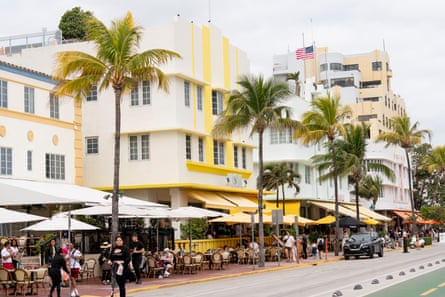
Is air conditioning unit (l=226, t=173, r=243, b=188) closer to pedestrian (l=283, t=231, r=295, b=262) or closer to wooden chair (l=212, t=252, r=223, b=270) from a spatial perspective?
pedestrian (l=283, t=231, r=295, b=262)

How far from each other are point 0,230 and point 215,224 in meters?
17.5

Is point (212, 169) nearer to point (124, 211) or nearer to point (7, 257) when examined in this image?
point (124, 211)

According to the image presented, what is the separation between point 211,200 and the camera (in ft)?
147

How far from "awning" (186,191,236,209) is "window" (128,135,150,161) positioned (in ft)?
11.2

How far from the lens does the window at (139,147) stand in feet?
144

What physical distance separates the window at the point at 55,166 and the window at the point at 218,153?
38.2 feet

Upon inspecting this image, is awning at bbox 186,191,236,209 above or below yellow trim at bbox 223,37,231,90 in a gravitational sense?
below

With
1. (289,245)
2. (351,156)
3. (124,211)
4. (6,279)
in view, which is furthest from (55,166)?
(351,156)

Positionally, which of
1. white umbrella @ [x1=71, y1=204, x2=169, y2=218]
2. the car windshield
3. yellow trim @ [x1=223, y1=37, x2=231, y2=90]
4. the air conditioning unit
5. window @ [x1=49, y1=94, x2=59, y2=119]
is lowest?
the car windshield

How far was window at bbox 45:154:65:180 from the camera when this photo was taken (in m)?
37.5

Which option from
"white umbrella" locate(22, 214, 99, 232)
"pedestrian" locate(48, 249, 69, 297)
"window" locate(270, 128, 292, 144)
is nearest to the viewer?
"pedestrian" locate(48, 249, 69, 297)

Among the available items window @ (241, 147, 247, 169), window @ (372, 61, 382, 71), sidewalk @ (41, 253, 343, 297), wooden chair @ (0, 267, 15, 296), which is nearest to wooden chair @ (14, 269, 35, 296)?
wooden chair @ (0, 267, 15, 296)

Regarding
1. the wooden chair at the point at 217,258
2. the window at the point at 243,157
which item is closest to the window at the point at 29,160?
the wooden chair at the point at 217,258

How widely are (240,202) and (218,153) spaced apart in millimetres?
3466
